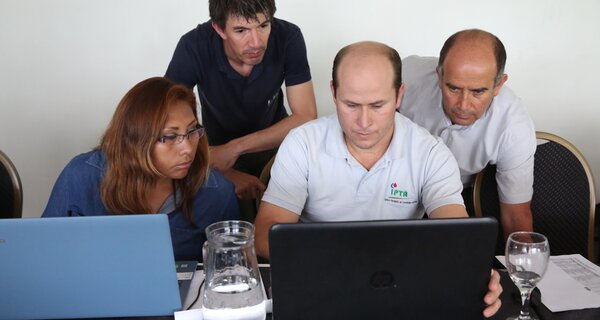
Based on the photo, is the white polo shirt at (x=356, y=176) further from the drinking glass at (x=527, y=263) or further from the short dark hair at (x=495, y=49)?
the drinking glass at (x=527, y=263)

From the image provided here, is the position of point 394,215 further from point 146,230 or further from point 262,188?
point 146,230

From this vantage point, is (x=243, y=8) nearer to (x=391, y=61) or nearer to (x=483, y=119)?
(x=391, y=61)

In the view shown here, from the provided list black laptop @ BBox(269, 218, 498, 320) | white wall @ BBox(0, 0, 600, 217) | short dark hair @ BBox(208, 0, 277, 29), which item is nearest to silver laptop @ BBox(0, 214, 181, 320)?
black laptop @ BBox(269, 218, 498, 320)

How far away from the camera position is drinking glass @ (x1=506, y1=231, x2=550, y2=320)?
1.32 metres

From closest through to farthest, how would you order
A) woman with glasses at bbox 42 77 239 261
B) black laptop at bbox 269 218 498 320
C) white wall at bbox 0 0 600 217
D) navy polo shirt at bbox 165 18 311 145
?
black laptop at bbox 269 218 498 320 → woman with glasses at bbox 42 77 239 261 → navy polo shirt at bbox 165 18 311 145 → white wall at bbox 0 0 600 217

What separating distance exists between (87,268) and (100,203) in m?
0.61

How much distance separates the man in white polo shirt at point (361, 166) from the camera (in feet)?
5.85

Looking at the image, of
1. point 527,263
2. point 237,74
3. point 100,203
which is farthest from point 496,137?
point 100,203

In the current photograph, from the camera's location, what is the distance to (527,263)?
1331mm

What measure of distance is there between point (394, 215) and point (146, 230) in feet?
2.97

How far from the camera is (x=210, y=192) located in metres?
1.94

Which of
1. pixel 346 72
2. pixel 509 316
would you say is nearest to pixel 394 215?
pixel 346 72

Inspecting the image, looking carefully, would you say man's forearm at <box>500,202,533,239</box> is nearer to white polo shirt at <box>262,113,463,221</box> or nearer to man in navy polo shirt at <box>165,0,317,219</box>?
white polo shirt at <box>262,113,463,221</box>

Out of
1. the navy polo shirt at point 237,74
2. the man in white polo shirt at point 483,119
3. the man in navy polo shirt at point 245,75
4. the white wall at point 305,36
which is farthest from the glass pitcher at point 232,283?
the white wall at point 305,36
